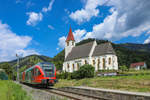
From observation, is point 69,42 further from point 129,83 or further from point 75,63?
point 129,83

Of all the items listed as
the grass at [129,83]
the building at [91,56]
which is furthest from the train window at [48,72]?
the building at [91,56]

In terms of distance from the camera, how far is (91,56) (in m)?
59.0

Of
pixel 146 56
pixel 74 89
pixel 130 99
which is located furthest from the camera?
pixel 146 56

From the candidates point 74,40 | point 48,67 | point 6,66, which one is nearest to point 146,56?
point 74,40

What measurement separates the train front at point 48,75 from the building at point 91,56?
35.2 metres

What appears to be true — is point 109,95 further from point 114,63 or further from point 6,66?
point 6,66

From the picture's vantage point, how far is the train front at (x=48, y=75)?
18881 mm

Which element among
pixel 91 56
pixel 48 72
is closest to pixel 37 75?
pixel 48 72

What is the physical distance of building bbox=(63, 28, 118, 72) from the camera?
52.5m

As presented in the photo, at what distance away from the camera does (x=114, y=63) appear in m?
52.6

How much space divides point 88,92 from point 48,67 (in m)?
7.59

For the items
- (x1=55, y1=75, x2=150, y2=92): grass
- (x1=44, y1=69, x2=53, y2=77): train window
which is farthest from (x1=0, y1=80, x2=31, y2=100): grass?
(x1=55, y1=75, x2=150, y2=92): grass

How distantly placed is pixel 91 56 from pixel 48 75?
41009mm

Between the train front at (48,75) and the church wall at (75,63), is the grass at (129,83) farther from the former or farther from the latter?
the church wall at (75,63)
